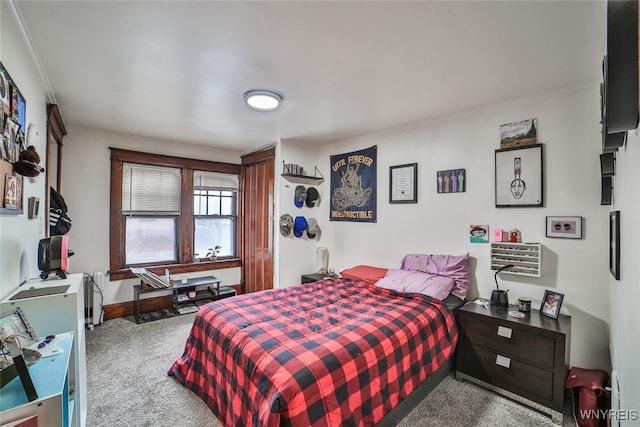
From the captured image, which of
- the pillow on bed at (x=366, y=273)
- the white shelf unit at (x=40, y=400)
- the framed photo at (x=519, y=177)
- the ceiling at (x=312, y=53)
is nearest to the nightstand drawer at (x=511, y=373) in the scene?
the pillow on bed at (x=366, y=273)

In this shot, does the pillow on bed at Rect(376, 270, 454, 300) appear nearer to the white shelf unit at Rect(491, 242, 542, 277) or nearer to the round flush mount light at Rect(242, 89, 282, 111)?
the white shelf unit at Rect(491, 242, 542, 277)

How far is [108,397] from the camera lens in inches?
86.2

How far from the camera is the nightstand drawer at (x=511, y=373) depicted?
2070mm

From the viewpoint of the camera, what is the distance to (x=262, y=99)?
8.46ft

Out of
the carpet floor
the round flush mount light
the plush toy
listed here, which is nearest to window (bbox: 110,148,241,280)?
the carpet floor

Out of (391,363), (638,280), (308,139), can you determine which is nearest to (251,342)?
(391,363)

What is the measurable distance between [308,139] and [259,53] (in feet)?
7.19

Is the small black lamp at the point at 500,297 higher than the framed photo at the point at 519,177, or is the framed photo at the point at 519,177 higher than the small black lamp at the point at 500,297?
the framed photo at the point at 519,177

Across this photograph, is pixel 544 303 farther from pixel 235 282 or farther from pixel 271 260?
pixel 235 282

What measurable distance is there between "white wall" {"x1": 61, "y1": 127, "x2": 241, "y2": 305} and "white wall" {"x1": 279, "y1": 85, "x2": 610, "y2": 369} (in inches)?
92.0

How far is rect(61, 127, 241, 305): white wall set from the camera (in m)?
3.63

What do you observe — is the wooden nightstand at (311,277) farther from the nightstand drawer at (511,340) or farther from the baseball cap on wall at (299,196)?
the nightstand drawer at (511,340)

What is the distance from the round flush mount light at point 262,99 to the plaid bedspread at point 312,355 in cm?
180

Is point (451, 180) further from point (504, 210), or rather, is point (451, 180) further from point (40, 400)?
point (40, 400)
